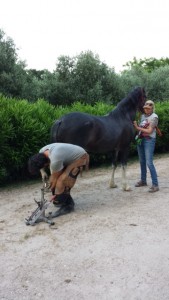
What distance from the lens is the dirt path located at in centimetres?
357

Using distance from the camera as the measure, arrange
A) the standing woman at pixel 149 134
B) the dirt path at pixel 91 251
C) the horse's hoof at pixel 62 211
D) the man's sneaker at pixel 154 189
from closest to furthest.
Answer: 1. the dirt path at pixel 91 251
2. the horse's hoof at pixel 62 211
3. the standing woman at pixel 149 134
4. the man's sneaker at pixel 154 189

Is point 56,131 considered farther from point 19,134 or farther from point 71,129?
point 19,134

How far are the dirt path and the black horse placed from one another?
1.04 metres

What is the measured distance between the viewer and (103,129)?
6770 mm

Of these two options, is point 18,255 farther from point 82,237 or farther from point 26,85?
point 26,85

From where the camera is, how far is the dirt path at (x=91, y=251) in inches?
141

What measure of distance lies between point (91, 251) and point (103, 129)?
2865 mm

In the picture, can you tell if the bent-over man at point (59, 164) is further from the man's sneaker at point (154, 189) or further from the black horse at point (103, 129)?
the man's sneaker at point (154, 189)

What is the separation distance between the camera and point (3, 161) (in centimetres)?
813

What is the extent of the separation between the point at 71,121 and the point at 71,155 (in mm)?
927

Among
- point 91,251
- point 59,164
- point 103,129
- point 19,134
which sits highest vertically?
point 103,129

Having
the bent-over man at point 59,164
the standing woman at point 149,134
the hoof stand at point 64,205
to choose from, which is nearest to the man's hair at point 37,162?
the bent-over man at point 59,164

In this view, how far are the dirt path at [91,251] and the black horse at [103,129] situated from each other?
41.0 inches

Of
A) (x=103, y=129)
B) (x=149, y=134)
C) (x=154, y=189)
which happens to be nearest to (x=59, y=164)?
(x=103, y=129)
